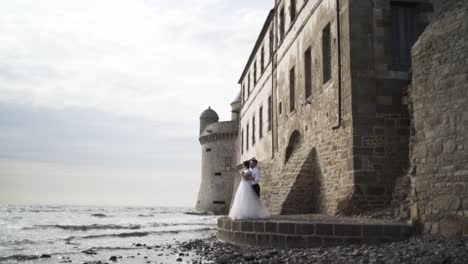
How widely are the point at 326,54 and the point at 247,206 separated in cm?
528

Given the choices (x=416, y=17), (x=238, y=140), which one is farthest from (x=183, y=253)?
(x=238, y=140)

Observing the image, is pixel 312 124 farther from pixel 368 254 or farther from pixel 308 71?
pixel 368 254

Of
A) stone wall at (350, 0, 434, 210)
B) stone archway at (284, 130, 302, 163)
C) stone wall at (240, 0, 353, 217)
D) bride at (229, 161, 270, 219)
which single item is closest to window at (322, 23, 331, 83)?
stone wall at (240, 0, 353, 217)

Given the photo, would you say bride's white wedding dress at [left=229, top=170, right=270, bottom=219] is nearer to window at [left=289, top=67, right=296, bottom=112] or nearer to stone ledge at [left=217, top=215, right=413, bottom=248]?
stone ledge at [left=217, top=215, right=413, bottom=248]

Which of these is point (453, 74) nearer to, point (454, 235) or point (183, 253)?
point (454, 235)

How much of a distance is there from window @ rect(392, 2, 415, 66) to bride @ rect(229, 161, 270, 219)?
4702 millimetres

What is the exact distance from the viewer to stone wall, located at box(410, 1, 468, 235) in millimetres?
6629

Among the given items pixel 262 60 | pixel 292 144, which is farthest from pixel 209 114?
pixel 292 144

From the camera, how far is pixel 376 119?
10.7 m

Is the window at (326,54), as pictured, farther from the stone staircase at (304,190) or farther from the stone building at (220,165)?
the stone building at (220,165)

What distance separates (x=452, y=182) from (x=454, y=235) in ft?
2.52

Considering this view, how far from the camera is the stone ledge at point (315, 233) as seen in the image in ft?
25.2

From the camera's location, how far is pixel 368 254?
6.95 m

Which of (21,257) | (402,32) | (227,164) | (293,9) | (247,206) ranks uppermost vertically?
(293,9)
